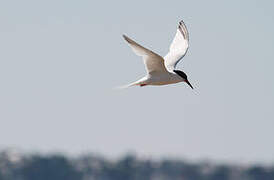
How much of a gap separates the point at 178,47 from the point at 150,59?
13.2 ft

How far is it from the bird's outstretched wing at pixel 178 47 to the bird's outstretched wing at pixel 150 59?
6.11ft

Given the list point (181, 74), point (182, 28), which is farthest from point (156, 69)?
point (182, 28)

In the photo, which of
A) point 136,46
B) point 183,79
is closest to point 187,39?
point 183,79

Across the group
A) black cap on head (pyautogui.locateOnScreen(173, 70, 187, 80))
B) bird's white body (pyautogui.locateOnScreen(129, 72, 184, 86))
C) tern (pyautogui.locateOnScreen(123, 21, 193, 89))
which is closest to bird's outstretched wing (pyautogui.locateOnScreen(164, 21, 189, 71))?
tern (pyautogui.locateOnScreen(123, 21, 193, 89))

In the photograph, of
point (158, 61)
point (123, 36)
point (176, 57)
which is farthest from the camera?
point (176, 57)

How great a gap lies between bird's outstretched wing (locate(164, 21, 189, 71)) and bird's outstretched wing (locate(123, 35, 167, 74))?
186 cm

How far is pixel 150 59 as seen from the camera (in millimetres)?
27859

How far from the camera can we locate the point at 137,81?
28.4 m

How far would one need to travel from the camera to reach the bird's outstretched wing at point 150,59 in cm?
2666

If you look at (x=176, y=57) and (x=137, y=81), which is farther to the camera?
(x=176, y=57)

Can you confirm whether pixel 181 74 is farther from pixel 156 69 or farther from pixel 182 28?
pixel 182 28

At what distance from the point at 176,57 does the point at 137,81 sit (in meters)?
2.91

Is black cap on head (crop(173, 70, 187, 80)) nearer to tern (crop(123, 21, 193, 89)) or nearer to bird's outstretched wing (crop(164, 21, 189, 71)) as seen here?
tern (crop(123, 21, 193, 89))

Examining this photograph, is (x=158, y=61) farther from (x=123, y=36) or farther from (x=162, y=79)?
(x=123, y=36)
